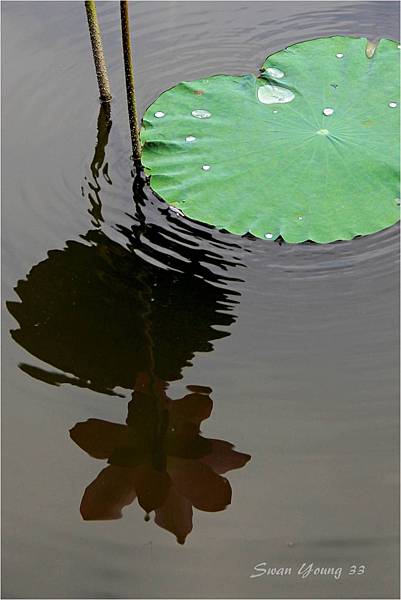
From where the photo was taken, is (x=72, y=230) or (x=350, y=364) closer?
(x=350, y=364)

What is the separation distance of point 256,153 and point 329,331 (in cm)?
48

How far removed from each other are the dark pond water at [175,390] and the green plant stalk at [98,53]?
77mm

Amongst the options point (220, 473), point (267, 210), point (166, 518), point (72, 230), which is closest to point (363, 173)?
point (267, 210)

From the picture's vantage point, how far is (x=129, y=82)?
69.6 inches

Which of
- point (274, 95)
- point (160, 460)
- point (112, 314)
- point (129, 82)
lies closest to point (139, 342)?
point (112, 314)

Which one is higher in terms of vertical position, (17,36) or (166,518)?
(17,36)

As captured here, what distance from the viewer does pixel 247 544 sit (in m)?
1.33

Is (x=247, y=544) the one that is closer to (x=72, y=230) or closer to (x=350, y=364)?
(x=350, y=364)

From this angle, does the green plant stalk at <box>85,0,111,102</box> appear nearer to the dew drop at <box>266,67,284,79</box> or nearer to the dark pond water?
the dark pond water

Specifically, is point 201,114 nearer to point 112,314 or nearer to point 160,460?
point 112,314

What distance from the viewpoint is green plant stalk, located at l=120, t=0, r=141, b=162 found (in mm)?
1634

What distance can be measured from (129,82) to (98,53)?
27 cm

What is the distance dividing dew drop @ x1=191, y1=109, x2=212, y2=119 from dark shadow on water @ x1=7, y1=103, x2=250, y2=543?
0.22 meters

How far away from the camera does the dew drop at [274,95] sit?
1958 mm
